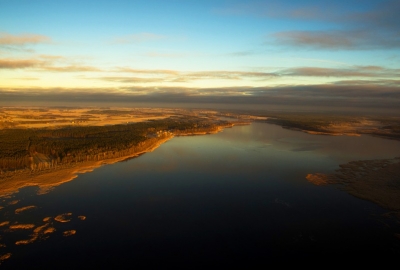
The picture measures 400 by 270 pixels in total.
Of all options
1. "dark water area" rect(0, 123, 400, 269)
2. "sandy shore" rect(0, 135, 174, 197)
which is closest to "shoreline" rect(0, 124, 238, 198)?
"sandy shore" rect(0, 135, 174, 197)

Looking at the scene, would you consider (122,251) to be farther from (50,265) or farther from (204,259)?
(204,259)

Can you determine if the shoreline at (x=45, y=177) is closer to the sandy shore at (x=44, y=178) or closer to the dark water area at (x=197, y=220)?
the sandy shore at (x=44, y=178)

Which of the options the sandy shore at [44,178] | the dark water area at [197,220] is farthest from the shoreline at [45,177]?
the dark water area at [197,220]

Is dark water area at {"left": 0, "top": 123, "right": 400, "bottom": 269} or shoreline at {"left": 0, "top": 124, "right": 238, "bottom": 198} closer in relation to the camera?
dark water area at {"left": 0, "top": 123, "right": 400, "bottom": 269}

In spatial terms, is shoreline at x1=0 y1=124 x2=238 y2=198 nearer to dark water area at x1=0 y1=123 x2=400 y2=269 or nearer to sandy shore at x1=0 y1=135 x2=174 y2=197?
sandy shore at x1=0 y1=135 x2=174 y2=197

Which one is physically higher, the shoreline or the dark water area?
the shoreline

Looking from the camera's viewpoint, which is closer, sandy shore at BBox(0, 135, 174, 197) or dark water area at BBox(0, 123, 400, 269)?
dark water area at BBox(0, 123, 400, 269)

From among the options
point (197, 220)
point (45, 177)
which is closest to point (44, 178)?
point (45, 177)

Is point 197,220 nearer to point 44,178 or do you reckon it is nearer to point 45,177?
point 44,178
